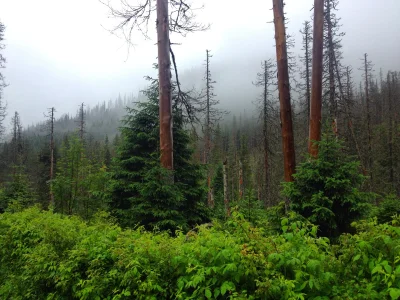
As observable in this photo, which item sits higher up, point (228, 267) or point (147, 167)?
point (147, 167)

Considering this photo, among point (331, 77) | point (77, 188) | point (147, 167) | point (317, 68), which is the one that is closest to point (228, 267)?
point (147, 167)

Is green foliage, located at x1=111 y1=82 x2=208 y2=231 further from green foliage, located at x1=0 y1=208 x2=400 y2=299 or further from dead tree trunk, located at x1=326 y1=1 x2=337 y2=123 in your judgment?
dead tree trunk, located at x1=326 y1=1 x2=337 y2=123

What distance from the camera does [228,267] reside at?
7.89ft

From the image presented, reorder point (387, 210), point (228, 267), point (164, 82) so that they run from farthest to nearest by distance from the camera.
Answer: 1. point (387, 210)
2. point (164, 82)
3. point (228, 267)

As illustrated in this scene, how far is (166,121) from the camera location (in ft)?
23.6

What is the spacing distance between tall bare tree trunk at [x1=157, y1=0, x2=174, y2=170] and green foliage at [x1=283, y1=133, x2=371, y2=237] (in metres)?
3.35

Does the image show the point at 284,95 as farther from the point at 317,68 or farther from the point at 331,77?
the point at 331,77

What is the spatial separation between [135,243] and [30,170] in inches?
2154

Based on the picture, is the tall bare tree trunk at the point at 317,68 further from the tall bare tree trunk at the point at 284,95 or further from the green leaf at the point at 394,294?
the green leaf at the point at 394,294

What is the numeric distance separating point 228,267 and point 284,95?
6409mm

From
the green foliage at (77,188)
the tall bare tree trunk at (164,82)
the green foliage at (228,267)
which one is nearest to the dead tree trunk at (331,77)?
the tall bare tree trunk at (164,82)

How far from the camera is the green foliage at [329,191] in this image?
575 cm

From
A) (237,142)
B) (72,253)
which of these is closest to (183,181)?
(72,253)

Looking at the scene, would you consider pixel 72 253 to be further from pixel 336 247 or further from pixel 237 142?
pixel 237 142
